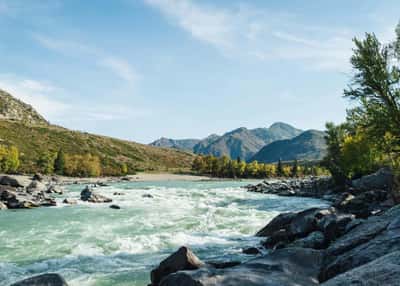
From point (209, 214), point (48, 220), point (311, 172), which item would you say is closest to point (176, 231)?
point (209, 214)

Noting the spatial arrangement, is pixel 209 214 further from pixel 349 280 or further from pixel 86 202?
pixel 349 280

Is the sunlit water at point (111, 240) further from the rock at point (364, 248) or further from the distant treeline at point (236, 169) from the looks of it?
the distant treeline at point (236, 169)

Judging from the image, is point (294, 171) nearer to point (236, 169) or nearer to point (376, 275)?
point (236, 169)

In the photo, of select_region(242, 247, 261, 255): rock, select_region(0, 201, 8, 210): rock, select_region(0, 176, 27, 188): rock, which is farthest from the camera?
select_region(0, 176, 27, 188): rock

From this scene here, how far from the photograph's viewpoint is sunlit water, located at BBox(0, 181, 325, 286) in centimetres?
1609

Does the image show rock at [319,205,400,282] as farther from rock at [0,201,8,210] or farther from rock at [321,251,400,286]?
rock at [0,201,8,210]

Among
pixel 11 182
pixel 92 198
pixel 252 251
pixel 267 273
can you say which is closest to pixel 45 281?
pixel 267 273

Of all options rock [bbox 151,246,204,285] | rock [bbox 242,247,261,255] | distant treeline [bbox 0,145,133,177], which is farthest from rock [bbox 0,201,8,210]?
distant treeline [bbox 0,145,133,177]

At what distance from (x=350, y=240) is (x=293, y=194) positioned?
5541cm

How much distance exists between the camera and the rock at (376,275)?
433 centimetres

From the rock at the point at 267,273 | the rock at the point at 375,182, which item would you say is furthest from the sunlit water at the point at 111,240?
the rock at the point at 375,182

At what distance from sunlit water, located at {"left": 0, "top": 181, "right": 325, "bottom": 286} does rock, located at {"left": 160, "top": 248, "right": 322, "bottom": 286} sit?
5805 millimetres

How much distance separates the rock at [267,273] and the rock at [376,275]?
4.21 metres

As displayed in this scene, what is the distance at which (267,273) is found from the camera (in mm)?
9719
